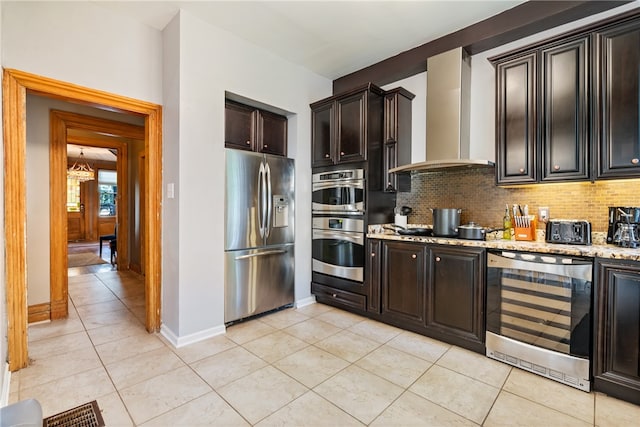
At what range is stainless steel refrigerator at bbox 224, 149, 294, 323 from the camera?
302 cm

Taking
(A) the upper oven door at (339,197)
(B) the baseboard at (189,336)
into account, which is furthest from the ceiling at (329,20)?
(B) the baseboard at (189,336)

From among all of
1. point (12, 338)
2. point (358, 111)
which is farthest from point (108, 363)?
point (358, 111)

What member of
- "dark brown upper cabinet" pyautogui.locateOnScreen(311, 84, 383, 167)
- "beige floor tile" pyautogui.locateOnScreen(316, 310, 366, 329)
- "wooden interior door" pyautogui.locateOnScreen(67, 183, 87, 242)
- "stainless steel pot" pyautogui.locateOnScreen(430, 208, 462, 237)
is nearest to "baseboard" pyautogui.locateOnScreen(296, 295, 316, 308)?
"beige floor tile" pyautogui.locateOnScreen(316, 310, 366, 329)

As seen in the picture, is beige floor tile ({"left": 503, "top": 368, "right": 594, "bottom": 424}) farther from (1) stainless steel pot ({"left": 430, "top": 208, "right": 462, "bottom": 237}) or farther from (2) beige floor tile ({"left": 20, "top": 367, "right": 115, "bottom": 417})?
(2) beige floor tile ({"left": 20, "top": 367, "right": 115, "bottom": 417})

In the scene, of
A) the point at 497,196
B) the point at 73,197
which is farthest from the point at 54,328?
the point at 73,197

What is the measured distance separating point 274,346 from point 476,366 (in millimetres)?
1646

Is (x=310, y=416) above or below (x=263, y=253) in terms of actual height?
below

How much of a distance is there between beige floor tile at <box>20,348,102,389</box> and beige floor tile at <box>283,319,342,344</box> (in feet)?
5.23

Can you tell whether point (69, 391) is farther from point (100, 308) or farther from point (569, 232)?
point (569, 232)

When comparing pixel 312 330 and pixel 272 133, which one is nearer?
pixel 312 330

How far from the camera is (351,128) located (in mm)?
3395

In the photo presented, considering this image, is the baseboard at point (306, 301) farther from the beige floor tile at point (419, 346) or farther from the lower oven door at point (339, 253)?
the beige floor tile at point (419, 346)

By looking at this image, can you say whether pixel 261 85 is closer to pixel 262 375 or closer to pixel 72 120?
pixel 72 120

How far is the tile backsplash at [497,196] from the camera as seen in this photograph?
232 cm
